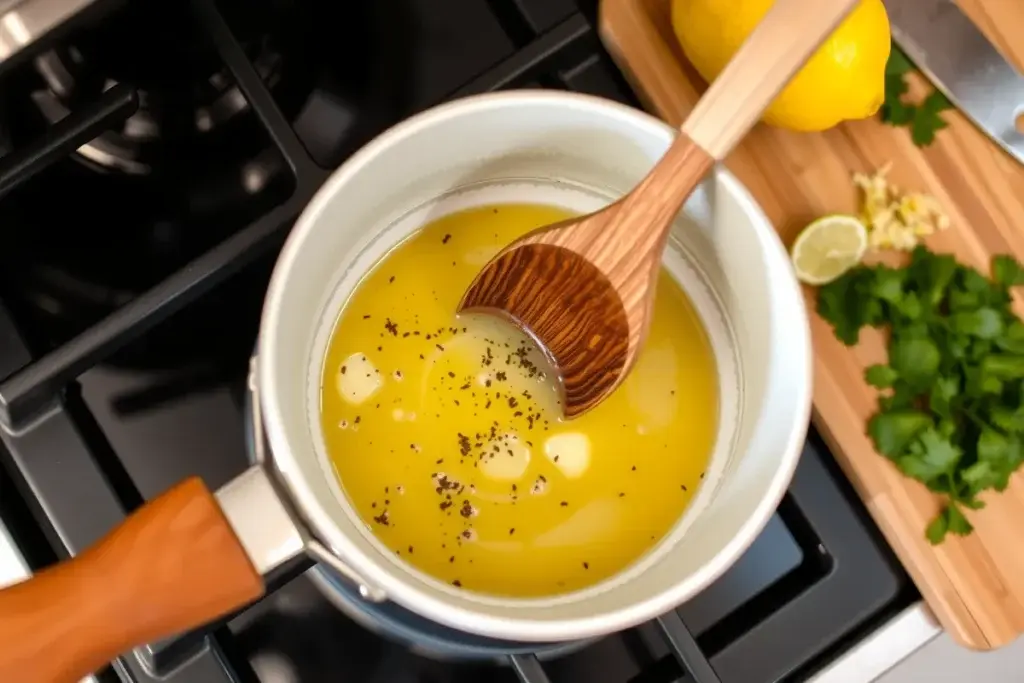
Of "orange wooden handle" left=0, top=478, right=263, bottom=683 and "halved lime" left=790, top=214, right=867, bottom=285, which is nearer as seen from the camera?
"orange wooden handle" left=0, top=478, right=263, bottom=683

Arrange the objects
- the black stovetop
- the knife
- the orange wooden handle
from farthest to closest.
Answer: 1. the knife
2. the black stovetop
3. the orange wooden handle

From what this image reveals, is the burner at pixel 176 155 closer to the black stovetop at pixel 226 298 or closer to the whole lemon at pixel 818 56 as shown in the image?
the black stovetop at pixel 226 298

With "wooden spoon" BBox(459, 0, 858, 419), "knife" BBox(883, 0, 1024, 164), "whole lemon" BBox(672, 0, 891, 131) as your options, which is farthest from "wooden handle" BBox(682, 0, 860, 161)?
"knife" BBox(883, 0, 1024, 164)

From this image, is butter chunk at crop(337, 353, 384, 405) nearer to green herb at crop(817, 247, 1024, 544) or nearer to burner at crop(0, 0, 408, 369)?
burner at crop(0, 0, 408, 369)

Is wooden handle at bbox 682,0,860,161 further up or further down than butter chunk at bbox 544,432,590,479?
further up

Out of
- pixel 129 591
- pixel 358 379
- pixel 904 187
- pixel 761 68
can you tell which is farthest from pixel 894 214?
pixel 129 591

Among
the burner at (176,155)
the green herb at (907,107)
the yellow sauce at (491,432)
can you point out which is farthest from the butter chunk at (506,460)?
the green herb at (907,107)

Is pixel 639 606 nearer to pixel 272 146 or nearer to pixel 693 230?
pixel 693 230
